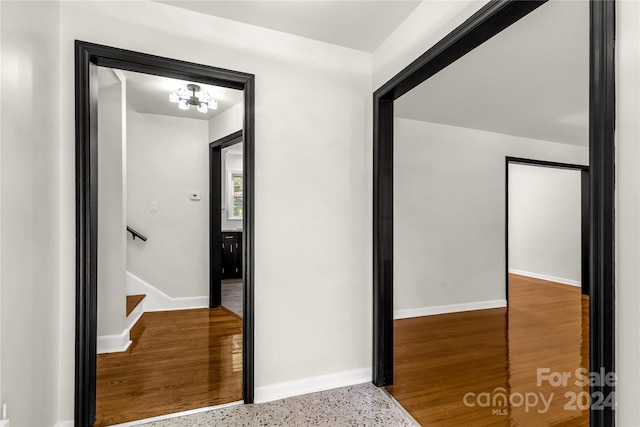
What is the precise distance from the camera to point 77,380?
1.85m

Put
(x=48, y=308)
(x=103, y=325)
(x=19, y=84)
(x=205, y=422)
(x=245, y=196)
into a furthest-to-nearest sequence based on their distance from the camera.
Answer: (x=103, y=325) < (x=245, y=196) < (x=205, y=422) < (x=48, y=308) < (x=19, y=84)

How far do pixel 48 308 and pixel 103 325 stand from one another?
1.47 m

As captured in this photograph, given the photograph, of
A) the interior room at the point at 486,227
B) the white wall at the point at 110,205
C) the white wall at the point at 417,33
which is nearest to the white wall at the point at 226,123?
the white wall at the point at 110,205

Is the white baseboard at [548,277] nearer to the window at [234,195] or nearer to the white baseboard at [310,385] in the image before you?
the white baseboard at [310,385]

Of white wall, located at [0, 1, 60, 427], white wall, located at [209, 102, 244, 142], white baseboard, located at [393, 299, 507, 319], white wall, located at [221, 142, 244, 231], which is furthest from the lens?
white wall, located at [221, 142, 244, 231]

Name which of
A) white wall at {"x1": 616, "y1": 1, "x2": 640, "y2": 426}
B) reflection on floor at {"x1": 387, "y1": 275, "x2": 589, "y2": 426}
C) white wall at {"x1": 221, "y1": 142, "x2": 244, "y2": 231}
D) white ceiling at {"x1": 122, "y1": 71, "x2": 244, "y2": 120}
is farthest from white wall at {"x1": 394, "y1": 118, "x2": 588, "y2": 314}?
white wall at {"x1": 221, "y1": 142, "x2": 244, "y2": 231}

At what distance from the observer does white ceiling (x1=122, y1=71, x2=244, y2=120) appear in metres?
3.39

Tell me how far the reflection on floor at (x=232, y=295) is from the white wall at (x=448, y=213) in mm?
2055

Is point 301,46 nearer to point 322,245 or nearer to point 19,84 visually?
point 322,245

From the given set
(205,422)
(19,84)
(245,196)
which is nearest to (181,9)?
(19,84)

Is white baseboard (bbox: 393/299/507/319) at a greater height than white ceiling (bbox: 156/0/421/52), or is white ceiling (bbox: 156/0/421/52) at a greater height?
white ceiling (bbox: 156/0/421/52)

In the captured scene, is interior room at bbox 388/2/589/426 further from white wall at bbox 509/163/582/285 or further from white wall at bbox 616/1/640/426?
white wall at bbox 616/1/640/426

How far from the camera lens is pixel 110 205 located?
3.00 meters

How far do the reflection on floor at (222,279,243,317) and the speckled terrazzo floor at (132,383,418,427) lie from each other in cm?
209
